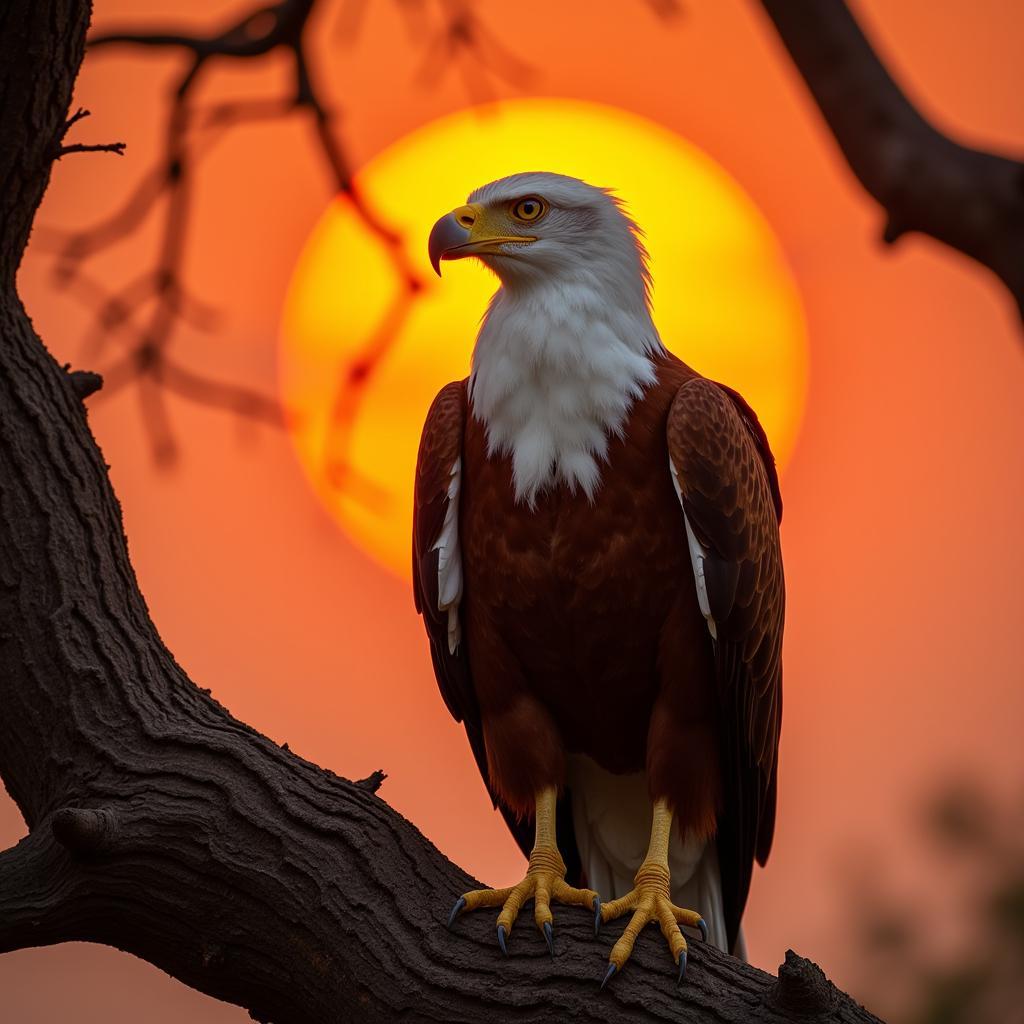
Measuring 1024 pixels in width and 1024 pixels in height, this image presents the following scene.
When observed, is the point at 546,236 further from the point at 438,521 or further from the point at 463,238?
the point at 438,521

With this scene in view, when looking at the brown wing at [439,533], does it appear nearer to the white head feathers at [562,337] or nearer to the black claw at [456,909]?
the white head feathers at [562,337]

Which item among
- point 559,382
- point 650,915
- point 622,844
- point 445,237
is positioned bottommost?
point 650,915

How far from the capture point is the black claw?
3605mm

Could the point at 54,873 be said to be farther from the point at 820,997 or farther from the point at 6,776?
the point at 820,997

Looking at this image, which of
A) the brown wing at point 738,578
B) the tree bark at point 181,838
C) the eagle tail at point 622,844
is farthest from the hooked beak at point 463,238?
the eagle tail at point 622,844

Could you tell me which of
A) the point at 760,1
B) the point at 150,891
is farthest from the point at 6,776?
the point at 760,1

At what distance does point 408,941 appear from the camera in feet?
11.5

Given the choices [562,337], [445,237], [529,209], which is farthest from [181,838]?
[529,209]

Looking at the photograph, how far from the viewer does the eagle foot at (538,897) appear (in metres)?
3.65

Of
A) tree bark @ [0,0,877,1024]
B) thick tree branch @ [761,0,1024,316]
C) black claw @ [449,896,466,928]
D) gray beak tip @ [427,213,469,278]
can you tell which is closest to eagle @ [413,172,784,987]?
gray beak tip @ [427,213,469,278]

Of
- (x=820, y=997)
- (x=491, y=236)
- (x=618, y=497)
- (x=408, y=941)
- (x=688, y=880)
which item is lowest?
(x=408, y=941)

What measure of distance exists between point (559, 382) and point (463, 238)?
1.94 feet

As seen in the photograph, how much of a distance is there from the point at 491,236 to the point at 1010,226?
2.38m

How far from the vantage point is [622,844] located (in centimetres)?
482
